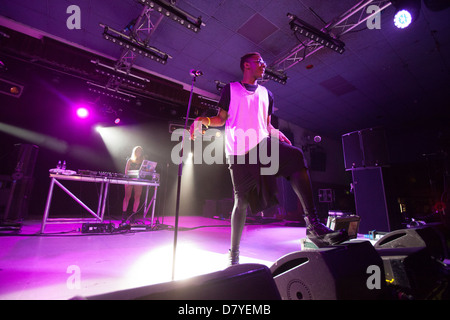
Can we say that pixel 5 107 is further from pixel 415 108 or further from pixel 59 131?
pixel 415 108

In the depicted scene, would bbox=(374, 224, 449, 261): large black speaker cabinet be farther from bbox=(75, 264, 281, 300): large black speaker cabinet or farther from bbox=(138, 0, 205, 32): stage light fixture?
bbox=(138, 0, 205, 32): stage light fixture

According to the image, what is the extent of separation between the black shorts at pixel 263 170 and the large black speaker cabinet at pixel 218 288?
2.75ft

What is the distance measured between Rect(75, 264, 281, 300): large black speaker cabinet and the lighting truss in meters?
5.91

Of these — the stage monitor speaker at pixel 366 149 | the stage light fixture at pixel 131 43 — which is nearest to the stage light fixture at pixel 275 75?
the stage monitor speaker at pixel 366 149

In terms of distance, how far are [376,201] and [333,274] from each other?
165 inches

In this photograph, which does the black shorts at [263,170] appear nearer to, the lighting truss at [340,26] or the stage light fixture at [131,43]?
the lighting truss at [340,26]

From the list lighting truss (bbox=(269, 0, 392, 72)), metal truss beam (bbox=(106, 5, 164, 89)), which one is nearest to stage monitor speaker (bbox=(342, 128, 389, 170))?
lighting truss (bbox=(269, 0, 392, 72))

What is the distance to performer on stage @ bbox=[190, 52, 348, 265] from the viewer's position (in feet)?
5.12

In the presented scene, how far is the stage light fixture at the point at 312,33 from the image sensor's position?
4684 mm

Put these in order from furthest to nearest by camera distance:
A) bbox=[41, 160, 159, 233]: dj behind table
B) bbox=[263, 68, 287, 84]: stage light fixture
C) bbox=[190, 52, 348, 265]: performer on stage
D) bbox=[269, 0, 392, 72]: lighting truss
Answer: bbox=[263, 68, 287, 84]: stage light fixture → bbox=[269, 0, 392, 72]: lighting truss → bbox=[41, 160, 159, 233]: dj behind table → bbox=[190, 52, 348, 265]: performer on stage

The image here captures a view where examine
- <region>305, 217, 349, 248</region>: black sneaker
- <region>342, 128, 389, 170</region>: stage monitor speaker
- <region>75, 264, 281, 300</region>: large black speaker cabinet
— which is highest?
<region>342, 128, 389, 170</region>: stage monitor speaker

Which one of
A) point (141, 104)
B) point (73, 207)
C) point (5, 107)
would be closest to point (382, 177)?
point (141, 104)

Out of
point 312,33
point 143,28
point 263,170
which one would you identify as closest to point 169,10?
point 143,28
